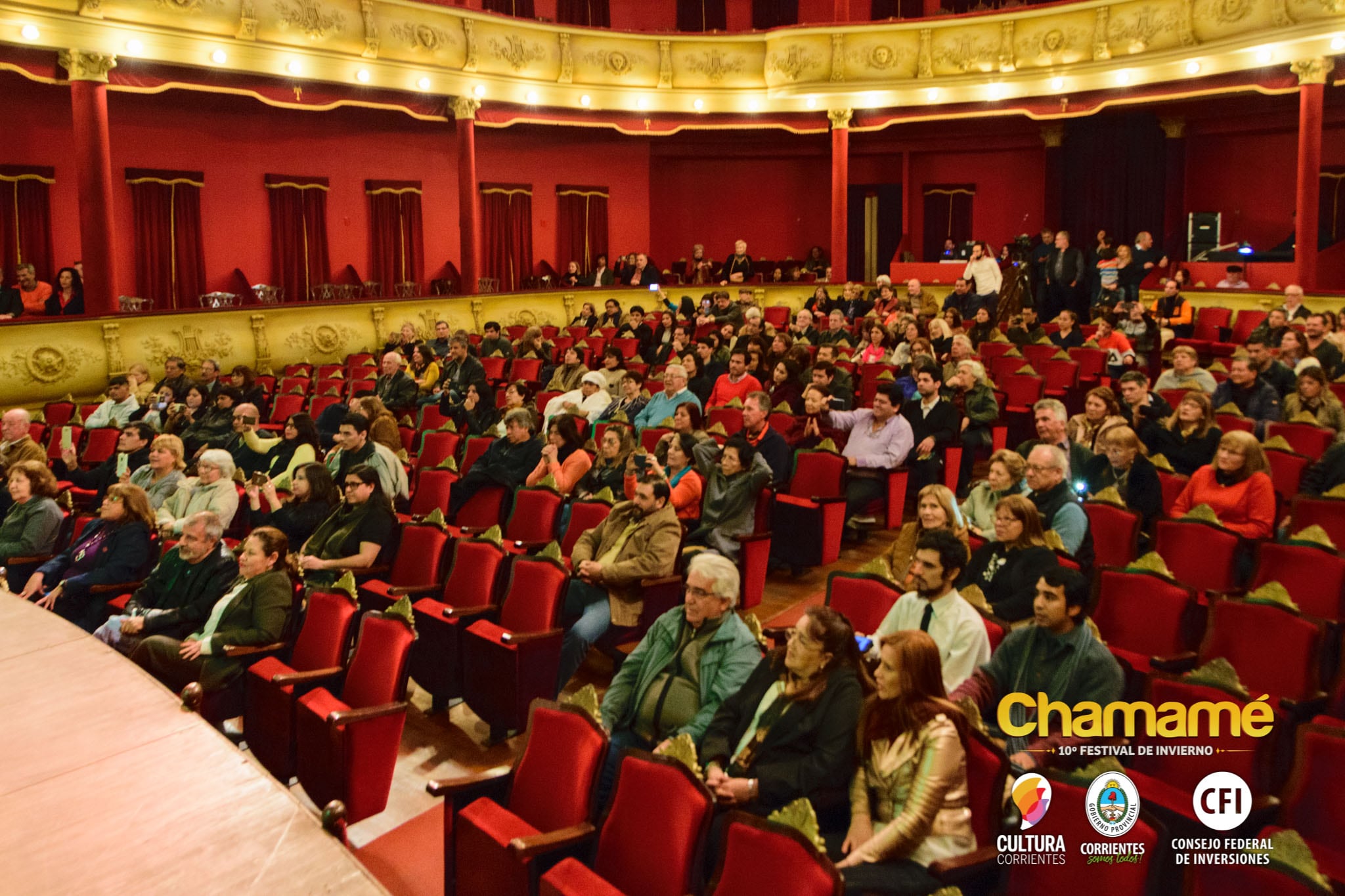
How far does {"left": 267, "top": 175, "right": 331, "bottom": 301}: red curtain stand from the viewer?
12680 mm

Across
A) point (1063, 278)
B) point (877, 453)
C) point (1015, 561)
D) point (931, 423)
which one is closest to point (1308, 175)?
point (1063, 278)

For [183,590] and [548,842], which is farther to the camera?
[183,590]

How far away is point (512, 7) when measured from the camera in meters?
13.8

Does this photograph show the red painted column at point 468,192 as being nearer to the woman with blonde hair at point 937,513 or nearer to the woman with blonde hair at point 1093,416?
the woman with blonde hair at point 1093,416

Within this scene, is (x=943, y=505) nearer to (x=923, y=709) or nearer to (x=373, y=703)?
(x=923, y=709)

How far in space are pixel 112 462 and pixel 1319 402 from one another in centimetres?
693

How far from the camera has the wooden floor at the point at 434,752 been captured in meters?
3.38

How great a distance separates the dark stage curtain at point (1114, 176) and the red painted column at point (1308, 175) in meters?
3.08

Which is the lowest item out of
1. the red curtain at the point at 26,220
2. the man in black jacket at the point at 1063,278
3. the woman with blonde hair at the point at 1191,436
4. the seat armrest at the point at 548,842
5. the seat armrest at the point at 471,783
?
the seat armrest at the point at 548,842

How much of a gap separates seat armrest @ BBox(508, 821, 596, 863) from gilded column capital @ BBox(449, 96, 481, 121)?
10723mm

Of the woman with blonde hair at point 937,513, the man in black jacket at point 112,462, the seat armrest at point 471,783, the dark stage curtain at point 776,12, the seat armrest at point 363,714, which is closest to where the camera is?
the seat armrest at point 471,783

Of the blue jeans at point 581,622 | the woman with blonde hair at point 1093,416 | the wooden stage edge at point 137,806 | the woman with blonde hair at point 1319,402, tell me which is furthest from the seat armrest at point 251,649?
the woman with blonde hair at point 1319,402

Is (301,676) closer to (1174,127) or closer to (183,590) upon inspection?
(183,590)

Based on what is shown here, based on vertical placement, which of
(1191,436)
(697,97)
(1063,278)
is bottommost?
(1191,436)
